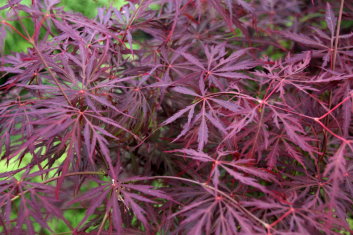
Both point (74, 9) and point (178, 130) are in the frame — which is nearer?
point (178, 130)

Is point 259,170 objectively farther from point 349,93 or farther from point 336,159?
point 349,93

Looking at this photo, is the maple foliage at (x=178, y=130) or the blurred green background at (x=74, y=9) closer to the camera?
the maple foliage at (x=178, y=130)

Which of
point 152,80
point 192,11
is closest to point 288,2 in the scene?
point 192,11

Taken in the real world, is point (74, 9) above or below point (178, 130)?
above

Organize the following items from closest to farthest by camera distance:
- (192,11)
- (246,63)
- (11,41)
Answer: (246,63), (192,11), (11,41)

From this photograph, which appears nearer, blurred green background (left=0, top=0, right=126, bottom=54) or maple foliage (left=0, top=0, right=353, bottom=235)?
maple foliage (left=0, top=0, right=353, bottom=235)

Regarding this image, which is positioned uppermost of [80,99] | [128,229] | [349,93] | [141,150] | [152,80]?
[80,99]

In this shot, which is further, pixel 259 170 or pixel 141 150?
pixel 141 150

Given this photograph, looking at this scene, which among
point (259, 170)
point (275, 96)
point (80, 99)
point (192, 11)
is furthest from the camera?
point (192, 11)
